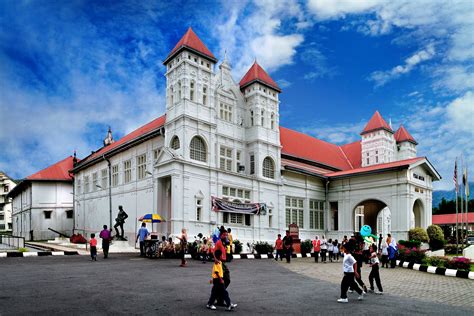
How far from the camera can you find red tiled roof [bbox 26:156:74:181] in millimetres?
51362

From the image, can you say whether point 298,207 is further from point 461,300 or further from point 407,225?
point 461,300

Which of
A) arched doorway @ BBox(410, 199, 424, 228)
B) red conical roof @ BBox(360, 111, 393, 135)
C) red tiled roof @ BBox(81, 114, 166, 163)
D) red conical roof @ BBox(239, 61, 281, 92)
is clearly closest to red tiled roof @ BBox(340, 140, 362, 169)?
red conical roof @ BBox(360, 111, 393, 135)

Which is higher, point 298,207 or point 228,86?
point 228,86

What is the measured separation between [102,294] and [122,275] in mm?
4294

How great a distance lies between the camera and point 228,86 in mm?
35375

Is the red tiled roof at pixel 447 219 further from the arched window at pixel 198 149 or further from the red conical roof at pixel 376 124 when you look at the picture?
the arched window at pixel 198 149

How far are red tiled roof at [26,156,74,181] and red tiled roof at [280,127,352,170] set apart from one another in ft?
85.7

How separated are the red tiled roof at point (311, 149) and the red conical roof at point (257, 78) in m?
6.32

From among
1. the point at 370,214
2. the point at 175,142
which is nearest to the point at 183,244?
the point at 175,142

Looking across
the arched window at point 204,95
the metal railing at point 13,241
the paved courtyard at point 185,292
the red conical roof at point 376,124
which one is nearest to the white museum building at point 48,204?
the metal railing at point 13,241

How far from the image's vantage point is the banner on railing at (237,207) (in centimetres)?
3154

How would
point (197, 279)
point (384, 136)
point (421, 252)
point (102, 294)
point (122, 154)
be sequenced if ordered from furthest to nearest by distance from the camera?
point (384, 136)
point (122, 154)
point (421, 252)
point (197, 279)
point (102, 294)

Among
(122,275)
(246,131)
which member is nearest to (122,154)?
(246,131)

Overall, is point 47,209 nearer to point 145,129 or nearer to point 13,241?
point 13,241
